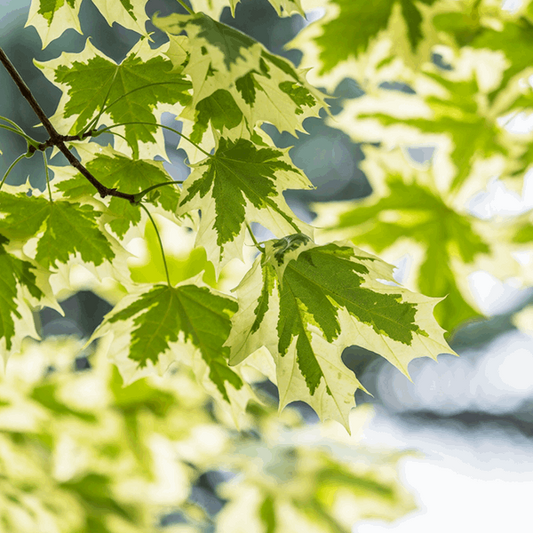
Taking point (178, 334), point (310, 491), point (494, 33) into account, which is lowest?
point (310, 491)

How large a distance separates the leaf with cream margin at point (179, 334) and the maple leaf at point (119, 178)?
12 cm

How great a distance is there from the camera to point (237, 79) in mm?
482

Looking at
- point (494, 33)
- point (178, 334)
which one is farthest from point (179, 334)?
point (494, 33)

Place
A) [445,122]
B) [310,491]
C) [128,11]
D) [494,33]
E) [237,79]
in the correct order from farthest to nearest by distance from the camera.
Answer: [310,491]
[445,122]
[494,33]
[128,11]
[237,79]

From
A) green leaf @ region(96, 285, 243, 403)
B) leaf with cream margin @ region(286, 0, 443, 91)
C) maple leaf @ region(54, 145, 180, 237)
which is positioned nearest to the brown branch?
maple leaf @ region(54, 145, 180, 237)

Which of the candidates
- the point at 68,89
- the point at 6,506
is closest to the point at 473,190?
A: the point at 68,89

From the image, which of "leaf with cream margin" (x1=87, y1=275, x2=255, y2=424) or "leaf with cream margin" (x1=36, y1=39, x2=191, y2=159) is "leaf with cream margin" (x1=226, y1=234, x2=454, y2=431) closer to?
"leaf with cream margin" (x1=87, y1=275, x2=255, y2=424)

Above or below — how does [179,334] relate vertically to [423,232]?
above

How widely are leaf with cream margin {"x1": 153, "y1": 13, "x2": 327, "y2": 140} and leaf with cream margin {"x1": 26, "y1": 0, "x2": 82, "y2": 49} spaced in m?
0.20

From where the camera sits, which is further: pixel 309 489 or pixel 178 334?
pixel 309 489

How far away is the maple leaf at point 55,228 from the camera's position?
0.63 metres

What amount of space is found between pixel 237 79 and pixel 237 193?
13cm

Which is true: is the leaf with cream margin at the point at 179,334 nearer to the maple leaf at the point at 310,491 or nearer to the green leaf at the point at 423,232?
the green leaf at the point at 423,232

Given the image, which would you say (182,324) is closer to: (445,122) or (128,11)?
(128,11)
